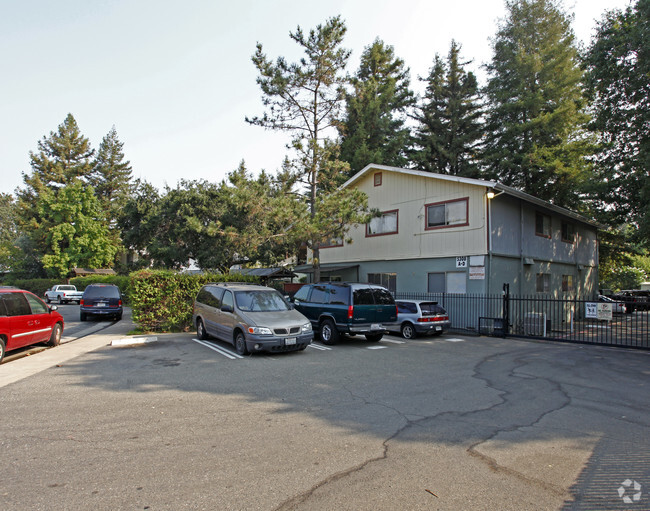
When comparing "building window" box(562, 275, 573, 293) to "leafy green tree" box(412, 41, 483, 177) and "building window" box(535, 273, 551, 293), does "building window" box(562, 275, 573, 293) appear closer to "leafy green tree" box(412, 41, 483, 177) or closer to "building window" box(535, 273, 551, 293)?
"building window" box(535, 273, 551, 293)

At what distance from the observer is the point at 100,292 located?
770 inches

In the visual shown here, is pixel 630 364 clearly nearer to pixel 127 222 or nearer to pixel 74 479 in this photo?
pixel 74 479

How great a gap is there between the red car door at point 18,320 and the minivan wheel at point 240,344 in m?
4.94

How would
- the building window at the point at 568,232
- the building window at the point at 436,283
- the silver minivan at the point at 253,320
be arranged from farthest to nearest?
the building window at the point at 568,232 < the building window at the point at 436,283 < the silver minivan at the point at 253,320

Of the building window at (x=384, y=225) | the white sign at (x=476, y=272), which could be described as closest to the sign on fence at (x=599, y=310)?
the white sign at (x=476, y=272)

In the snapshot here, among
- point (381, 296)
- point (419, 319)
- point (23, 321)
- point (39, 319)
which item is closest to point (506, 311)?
point (419, 319)

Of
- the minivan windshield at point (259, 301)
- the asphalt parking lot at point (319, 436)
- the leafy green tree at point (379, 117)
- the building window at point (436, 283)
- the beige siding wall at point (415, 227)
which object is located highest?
the leafy green tree at point (379, 117)

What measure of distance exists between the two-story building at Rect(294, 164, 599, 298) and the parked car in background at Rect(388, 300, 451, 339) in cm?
323

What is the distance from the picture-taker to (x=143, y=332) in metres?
14.6

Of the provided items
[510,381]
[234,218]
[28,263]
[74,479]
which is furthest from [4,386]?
[28,263]

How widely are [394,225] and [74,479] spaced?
1878cm

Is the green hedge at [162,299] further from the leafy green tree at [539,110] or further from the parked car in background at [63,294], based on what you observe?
the leafy green tree at [539,110]

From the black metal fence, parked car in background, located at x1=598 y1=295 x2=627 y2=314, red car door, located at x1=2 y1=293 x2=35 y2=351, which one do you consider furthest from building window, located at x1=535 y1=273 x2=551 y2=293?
red car door, located at x1=2 y1=293 x2=35 y2=351

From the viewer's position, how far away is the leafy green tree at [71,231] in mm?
42000
